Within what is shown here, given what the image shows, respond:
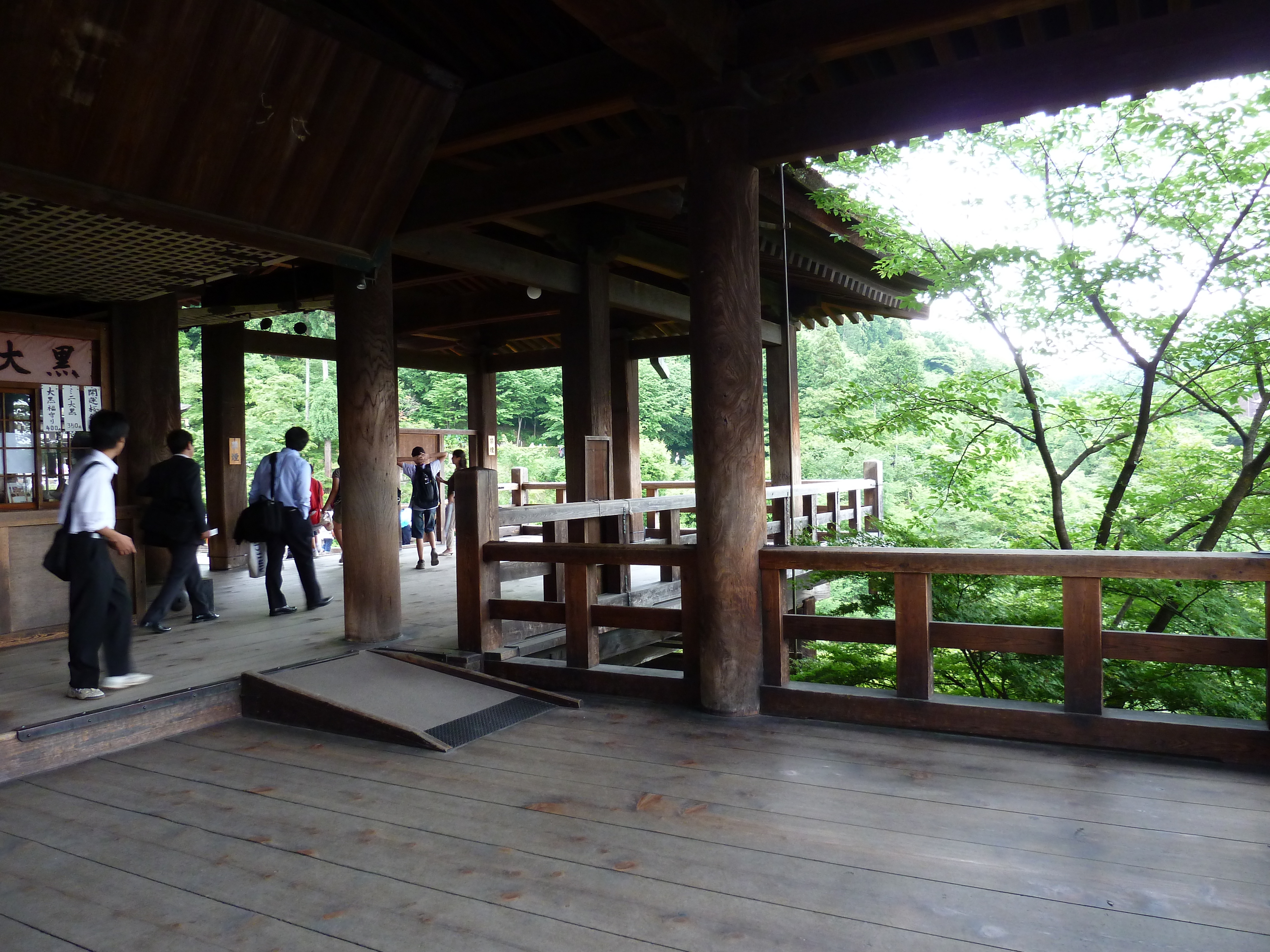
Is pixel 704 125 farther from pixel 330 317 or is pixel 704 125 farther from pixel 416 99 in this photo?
pixel 330 317

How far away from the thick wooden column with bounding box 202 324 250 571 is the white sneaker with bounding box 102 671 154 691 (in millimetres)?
5763

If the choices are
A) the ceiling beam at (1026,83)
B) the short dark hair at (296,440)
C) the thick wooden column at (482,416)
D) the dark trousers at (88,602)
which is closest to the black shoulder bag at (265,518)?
the short dark hair at (296,440)

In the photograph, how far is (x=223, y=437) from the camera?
9953 mm

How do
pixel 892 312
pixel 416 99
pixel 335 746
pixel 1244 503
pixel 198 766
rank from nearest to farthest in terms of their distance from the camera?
pixel 198 766, pixel 335 746, pixel 416 99, pixel 1244 503, pixel 892 312

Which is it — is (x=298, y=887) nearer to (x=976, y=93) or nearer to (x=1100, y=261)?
(x=976, y=93)

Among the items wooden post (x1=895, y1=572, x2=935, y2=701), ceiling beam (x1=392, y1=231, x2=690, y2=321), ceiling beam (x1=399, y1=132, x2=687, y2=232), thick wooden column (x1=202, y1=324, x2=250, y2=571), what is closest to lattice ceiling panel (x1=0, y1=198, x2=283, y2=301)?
ceiling beam (x1=392, y1=231, x2=690, y2=321)

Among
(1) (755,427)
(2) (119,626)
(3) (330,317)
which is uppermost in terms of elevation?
(3) (330,317)

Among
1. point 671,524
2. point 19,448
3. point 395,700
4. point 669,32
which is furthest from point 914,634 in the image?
point 19,448

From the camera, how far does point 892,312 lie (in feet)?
31.8

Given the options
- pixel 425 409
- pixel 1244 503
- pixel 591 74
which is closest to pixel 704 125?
pixel 591 74

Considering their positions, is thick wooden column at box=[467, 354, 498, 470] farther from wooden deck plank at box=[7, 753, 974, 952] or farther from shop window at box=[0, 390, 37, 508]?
wooden deck plank at box=[7, 753, 974, 952]

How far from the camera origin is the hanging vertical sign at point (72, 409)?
19.9 feet

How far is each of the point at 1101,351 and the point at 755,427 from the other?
3.89 m

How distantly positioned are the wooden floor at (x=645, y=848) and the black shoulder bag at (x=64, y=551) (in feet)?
3.26
